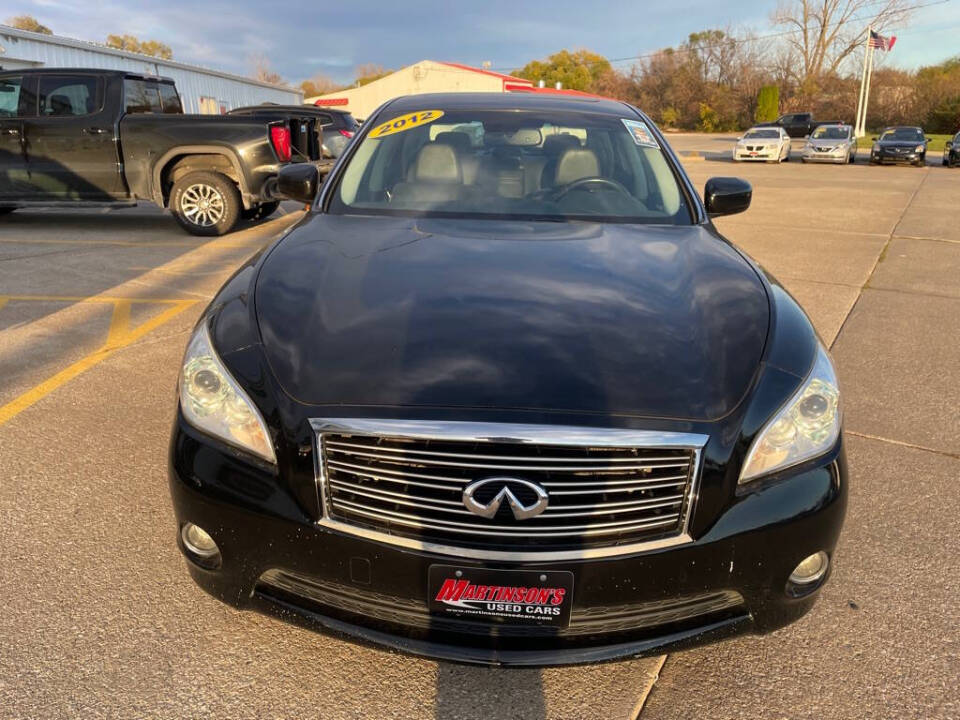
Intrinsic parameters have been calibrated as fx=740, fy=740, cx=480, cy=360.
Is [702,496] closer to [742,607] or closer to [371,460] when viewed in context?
[742,607]

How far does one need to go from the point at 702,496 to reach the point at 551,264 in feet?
3.42

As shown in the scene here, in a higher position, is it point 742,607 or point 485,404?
point 485,404

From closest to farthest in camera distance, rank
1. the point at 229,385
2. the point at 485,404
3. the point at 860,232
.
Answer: the point at 485,404, the point at 229,385, the point at 860,232

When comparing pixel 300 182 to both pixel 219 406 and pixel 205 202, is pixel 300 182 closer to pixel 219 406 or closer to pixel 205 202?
pixel 219 406

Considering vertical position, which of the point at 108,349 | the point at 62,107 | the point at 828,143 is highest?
the point at 62,107

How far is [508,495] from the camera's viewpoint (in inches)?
69.6

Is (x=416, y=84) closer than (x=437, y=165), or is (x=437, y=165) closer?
(x=437, y=165)

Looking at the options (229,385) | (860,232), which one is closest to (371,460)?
(229,385)

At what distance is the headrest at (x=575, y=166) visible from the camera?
3445mm

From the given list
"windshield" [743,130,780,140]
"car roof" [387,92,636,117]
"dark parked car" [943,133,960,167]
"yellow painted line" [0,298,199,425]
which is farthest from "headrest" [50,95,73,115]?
"dark parked car" [943,133,960,167]

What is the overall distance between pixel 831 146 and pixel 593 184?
2650 cm

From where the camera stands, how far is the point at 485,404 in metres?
1.81

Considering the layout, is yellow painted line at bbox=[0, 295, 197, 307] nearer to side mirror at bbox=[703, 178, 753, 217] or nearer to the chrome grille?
side mirror at bbox=[703, 178, 753, 217]

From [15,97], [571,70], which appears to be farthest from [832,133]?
[571,70]
